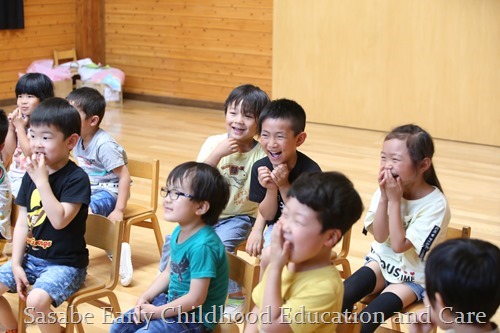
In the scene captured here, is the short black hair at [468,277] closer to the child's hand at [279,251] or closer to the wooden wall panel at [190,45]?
the child's hand at [279,251]

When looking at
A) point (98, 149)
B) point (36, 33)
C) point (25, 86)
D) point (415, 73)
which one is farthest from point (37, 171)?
point (36, 33)

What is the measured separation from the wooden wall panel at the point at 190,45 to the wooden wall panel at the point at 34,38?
1.50ft

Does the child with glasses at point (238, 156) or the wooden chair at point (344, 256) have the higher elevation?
the child with glasses at point (238, 156)

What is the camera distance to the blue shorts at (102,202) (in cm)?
369

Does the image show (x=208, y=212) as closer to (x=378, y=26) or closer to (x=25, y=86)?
(x=25, y=86)

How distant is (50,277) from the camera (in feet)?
8.99

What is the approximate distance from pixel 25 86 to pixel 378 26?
12.6 feet

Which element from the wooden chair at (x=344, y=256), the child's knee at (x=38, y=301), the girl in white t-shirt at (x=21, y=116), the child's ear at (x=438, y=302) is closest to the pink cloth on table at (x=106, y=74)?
the girl in white t-shirt at (x=21, y=116)

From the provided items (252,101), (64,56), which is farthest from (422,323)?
(64,56)

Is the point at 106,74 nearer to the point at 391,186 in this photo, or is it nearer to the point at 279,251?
the point at 391,186

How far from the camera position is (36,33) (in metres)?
8.38

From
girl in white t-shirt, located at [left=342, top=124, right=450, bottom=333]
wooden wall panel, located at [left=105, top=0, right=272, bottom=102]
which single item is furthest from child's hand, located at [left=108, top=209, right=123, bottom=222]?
wooden wall panel, located at [left=105, top=0, right=272, bottom=102]

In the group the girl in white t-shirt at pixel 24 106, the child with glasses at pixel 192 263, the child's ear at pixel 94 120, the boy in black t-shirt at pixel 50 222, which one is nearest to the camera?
the child with glasses at pixel 192 263

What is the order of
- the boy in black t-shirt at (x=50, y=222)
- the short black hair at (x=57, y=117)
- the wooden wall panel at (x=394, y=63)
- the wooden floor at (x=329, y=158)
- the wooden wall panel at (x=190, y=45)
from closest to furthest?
the boy in black t-shirt at (x=50, y=222), the short black hair at (x=57, y=117), the wooden floor at (x=329, y=158), the wooden wall panel at (x=394, y=63), the wooden wall panel at (x=190, y=45)
